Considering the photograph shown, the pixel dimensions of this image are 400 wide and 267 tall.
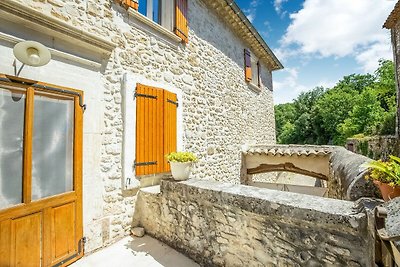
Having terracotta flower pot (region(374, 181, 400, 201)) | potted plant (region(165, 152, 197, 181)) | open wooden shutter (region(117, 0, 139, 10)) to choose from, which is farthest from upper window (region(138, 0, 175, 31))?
terracotta flower pot (region(374, 181, 400, 201))

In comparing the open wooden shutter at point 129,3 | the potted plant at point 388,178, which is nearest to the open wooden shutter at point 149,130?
the open wooden shutter at point 129,3

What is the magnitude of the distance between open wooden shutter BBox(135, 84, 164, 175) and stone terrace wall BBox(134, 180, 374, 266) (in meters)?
0.58

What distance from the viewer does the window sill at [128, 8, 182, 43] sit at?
3.94m

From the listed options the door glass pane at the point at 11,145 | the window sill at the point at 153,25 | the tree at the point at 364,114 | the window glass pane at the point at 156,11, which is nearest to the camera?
the door glass pane at the point at 11,145

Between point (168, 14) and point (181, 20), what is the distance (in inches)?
13.2

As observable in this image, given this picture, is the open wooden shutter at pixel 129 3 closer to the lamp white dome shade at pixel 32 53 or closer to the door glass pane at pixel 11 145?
the lamp white dome shade at pixel 32 53

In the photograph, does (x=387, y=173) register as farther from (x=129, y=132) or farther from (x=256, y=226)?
(x=129, y=132)

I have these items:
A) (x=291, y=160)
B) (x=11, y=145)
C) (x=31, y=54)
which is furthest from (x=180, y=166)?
(x=291, y=160)

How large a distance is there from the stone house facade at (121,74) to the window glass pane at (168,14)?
0.08 feet

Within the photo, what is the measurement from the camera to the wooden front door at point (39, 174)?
7.70 ft

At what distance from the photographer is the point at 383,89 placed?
19.4 metres

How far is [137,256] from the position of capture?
3.10 meters

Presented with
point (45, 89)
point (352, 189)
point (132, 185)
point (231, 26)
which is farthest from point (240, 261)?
point (231, 26)

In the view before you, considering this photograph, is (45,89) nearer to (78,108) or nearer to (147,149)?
(78,108)
